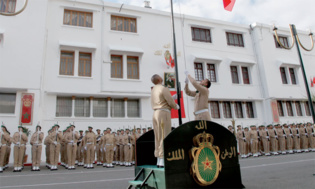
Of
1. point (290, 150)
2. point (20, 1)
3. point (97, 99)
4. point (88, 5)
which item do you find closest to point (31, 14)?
point (20, 1)

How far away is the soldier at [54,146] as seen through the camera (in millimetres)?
10406

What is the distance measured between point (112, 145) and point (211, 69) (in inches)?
429

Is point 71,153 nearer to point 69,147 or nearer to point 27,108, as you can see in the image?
point 69,147

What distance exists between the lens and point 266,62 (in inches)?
781

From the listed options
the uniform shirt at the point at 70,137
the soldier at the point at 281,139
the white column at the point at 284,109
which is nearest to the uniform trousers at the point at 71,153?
the uniform shirt at the point at 70,137

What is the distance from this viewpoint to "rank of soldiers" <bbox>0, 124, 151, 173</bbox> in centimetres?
1033

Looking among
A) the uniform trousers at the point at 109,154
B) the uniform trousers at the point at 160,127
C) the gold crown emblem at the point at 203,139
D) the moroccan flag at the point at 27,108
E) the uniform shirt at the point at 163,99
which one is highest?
the moroccan flag at the point at 27,108

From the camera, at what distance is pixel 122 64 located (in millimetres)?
15805

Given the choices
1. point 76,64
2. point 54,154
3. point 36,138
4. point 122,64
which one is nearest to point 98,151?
point 54,154

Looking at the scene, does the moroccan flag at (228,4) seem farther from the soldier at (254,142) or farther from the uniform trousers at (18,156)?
the uniform trousers at (18,156)

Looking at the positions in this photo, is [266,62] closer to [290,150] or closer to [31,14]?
[290,150]

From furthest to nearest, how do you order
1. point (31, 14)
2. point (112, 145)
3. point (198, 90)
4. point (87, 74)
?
point (87, 74) < point (31, 14) < point (112, 145) < point (198, 90)

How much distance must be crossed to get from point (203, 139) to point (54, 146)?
919 cm

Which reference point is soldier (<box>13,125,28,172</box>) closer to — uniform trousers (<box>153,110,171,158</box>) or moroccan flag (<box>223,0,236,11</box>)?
uniform trousers (<box>153,110,171,158</box>)
